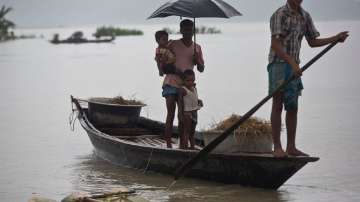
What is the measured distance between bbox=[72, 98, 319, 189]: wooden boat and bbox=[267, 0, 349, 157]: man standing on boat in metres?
0.19

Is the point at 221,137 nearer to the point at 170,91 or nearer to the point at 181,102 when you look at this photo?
the point at 181,102

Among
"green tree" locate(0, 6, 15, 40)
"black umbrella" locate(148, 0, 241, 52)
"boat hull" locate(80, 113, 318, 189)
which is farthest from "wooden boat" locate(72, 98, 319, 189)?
"green tree" locate(0, 6, 15, 40)

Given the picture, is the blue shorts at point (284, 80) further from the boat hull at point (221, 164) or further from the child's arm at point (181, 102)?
the child's arm at point (181, 102)

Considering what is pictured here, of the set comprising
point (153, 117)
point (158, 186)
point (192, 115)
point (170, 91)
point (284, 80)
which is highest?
point (284, 80)

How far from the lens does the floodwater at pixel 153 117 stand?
33.6 ft

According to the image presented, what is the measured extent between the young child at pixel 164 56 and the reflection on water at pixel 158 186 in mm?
1170

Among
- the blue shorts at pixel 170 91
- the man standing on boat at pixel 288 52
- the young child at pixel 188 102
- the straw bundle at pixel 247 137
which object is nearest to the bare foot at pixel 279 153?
the man standing on boat at pixel 288 52

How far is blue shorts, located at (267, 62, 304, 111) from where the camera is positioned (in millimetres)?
8859

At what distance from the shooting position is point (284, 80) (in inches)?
349

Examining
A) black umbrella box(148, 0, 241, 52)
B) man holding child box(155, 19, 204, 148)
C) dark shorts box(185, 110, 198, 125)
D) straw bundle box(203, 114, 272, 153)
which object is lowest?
straw bundle box(203, 114, 272, 153)

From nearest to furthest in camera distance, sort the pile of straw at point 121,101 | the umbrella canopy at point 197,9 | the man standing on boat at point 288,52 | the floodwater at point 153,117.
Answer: the man standing on boat at point 288,52, the umbrella canopy at point 197,9, the floodwater at point 153,117, the pile of straw at point 121,101

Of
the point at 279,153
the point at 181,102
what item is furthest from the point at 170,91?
the point at 279,153

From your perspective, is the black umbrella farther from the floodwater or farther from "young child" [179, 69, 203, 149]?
the floodwater

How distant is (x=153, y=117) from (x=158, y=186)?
25.1ft
